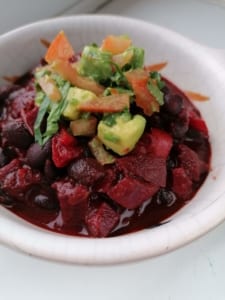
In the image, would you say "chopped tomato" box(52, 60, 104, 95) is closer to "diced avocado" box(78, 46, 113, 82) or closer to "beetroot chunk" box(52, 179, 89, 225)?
"diced avocado" box(78, 46, 113, 82)

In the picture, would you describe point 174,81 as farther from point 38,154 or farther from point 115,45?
point 38,154

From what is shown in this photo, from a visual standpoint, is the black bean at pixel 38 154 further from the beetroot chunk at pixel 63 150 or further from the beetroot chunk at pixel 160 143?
the beetroot chunk at pixel 160 143

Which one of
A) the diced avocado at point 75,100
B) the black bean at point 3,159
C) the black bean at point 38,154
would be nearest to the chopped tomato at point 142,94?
the diced avocado at point 75,100

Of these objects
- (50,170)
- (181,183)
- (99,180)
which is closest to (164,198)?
(181,183)

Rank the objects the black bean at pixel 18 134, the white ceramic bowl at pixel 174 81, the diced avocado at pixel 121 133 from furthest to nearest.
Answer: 1. the black bean at pixel 18 134
2. the diced avocado at pixel 121 133
3. the white ceramic bowl at pixel 174 81

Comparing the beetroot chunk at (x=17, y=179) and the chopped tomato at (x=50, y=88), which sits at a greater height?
the chopped tomato at (x=50, y=88)

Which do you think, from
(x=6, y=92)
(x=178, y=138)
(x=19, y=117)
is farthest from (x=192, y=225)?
(x=6, y=92)

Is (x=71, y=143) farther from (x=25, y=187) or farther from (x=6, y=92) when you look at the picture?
(x=6, y=92)

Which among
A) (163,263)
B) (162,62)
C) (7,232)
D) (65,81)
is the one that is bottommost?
(163,263)
